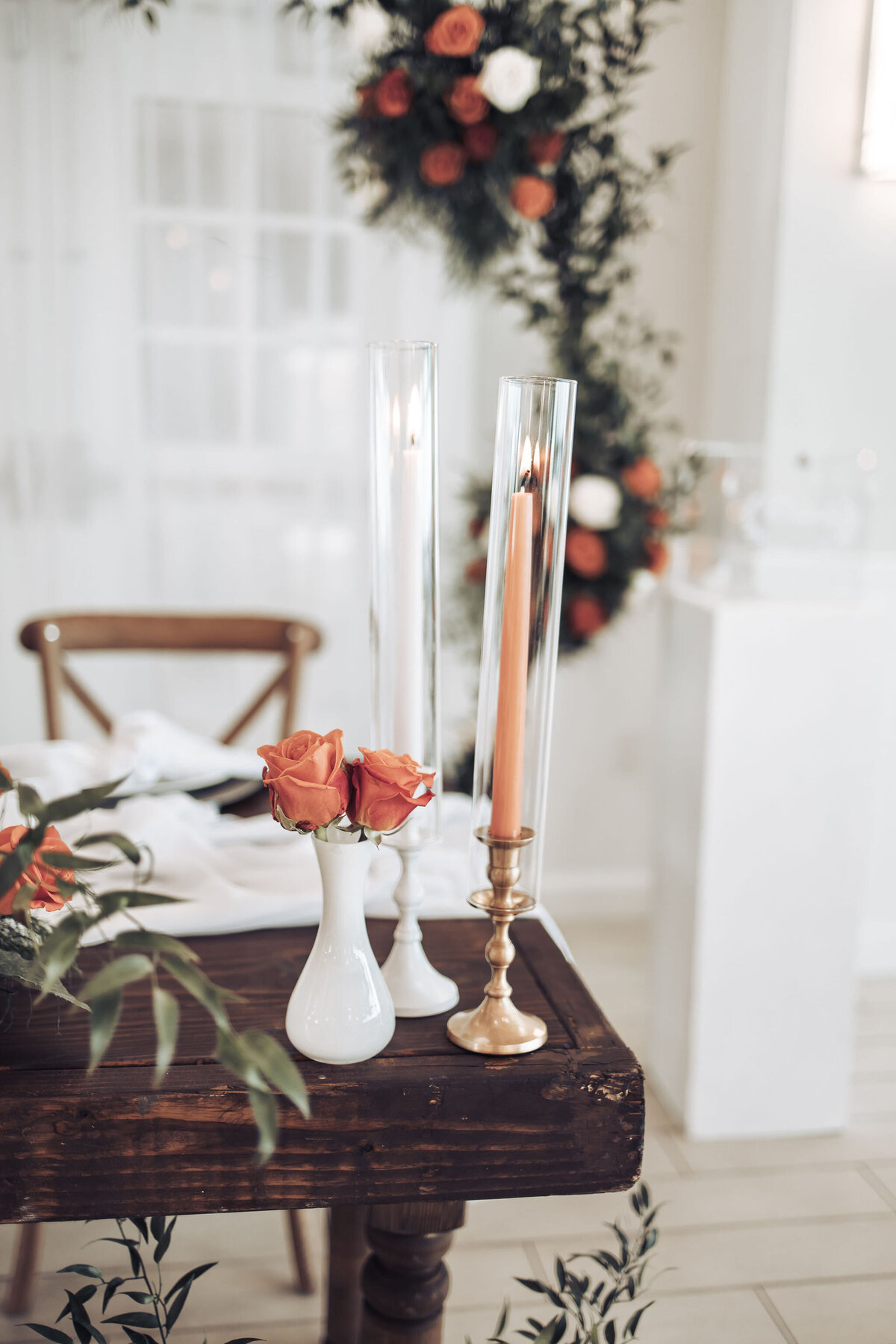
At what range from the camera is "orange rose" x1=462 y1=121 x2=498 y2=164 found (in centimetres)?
217

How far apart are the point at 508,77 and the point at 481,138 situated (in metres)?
0.16

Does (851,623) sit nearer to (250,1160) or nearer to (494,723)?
(494,723)

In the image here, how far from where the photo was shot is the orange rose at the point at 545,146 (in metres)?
2.19

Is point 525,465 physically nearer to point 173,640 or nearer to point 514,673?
point 514,673

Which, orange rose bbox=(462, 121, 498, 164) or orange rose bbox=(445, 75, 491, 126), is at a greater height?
orange rose bbox=(445, 75, 491, 126)

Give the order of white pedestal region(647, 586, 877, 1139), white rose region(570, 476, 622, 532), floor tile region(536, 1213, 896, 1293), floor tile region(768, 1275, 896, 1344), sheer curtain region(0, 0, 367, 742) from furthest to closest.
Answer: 1. sheer curtain region(0, 0, 367, 742)
2. white rose region(570, 476, 622, 532)
3. white pedestal region(647, 586, 877, 1139)
4. floor tile region(536, 1213, 896, 1293)
5. floor tile region(768, 1275, 896, 1344)

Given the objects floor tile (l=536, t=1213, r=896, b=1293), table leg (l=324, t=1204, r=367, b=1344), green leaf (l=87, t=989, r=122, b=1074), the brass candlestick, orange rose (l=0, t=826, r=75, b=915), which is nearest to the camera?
green leaf (l=87, t=989, r=122, b=1074)

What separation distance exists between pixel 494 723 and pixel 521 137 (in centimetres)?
182

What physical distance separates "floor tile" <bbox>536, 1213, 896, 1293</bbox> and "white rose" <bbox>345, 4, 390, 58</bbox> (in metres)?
2.06

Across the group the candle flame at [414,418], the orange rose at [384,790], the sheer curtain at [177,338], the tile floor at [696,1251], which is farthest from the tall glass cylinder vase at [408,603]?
the sheer curtain at [177,338]

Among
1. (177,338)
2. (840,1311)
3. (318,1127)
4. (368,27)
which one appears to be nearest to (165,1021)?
(318,1127)

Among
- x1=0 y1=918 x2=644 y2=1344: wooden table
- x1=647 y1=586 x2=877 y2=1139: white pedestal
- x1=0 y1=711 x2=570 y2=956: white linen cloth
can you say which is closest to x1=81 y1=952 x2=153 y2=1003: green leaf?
x1=0 y1=918 x2=644 y2=1344: wooden table

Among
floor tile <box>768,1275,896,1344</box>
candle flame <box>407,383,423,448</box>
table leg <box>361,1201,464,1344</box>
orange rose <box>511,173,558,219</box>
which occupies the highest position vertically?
orange rose <box>511,173,558,219</box>

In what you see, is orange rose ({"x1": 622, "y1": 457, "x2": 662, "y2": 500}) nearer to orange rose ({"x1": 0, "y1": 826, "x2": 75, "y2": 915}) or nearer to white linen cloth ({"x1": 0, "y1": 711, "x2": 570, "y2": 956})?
A: white linen cloth ({"x1": 0, "y1": 711, "x2": 570, "y2": 956})
